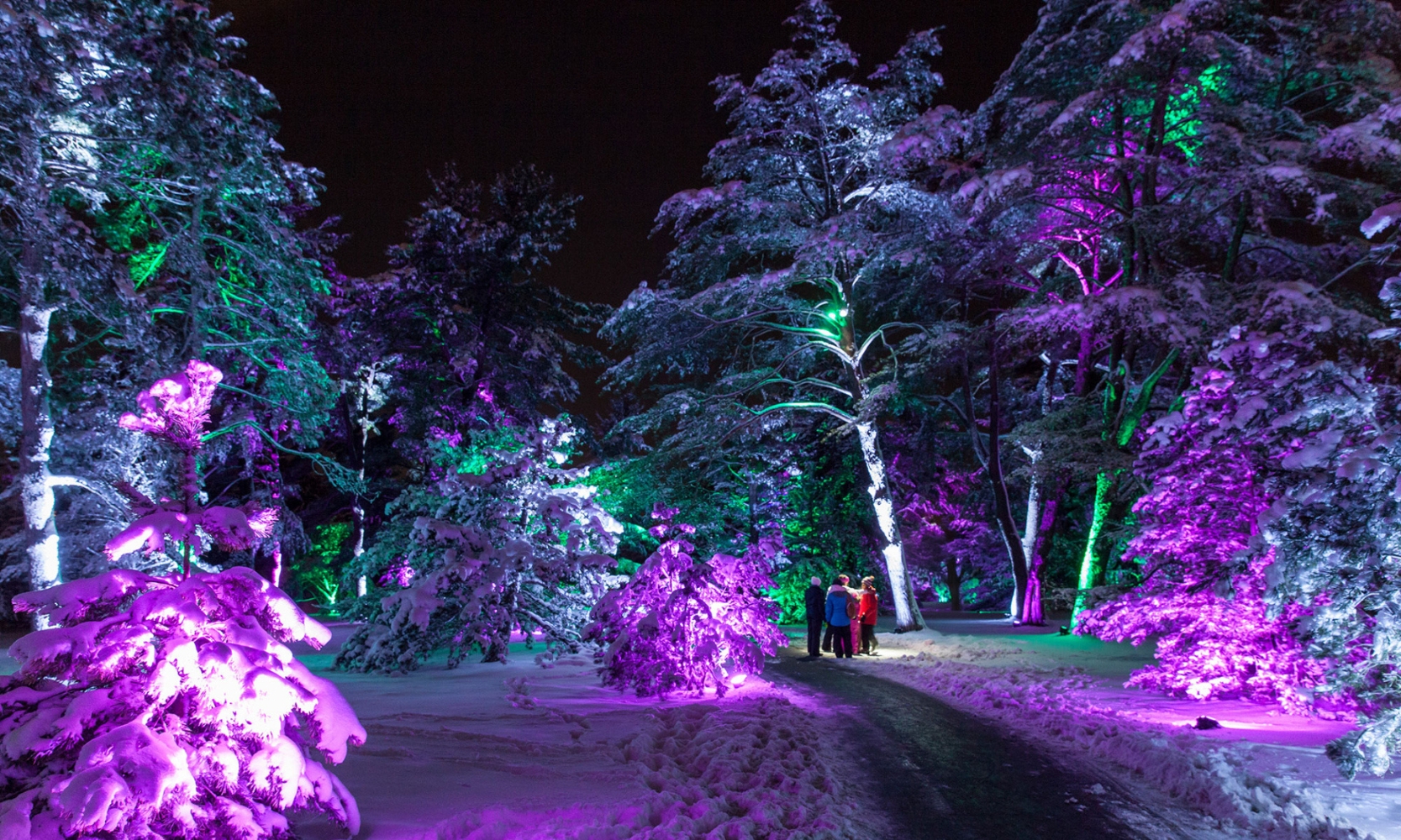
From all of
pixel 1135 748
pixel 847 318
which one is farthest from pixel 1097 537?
pixel 1135 748

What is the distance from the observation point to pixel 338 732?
3.72m

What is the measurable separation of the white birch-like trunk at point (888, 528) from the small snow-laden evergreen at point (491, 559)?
7897mm

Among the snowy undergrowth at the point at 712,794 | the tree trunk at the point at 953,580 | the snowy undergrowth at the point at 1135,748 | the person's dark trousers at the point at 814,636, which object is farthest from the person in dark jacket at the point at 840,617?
the tree trunk at the point at 953,580

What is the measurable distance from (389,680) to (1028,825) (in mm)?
8258

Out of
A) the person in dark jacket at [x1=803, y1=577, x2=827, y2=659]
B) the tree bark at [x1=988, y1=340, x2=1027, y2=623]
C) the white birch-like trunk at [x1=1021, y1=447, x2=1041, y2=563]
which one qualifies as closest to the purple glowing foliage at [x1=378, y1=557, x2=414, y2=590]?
the person in dark jacket at [x1=803, y1=577, x2=827, y2=659]

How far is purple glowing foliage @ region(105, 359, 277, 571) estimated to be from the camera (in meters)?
3.67

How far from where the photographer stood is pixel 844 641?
48.7 ft

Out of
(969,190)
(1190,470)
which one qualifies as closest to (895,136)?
(969,190)

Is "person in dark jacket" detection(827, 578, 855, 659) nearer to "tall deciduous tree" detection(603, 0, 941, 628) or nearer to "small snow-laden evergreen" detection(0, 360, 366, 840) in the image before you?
"tall deciduous tree" detection(603, 0, 941, 628)

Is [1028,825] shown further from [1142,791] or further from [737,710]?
[737,710]

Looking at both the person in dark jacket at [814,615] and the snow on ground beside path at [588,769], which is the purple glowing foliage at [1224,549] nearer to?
the snow on ground beside path at [588,769]

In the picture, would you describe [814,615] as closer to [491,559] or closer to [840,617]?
[840,617]

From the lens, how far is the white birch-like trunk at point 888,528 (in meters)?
18.8

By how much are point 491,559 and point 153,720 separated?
8262 mm
